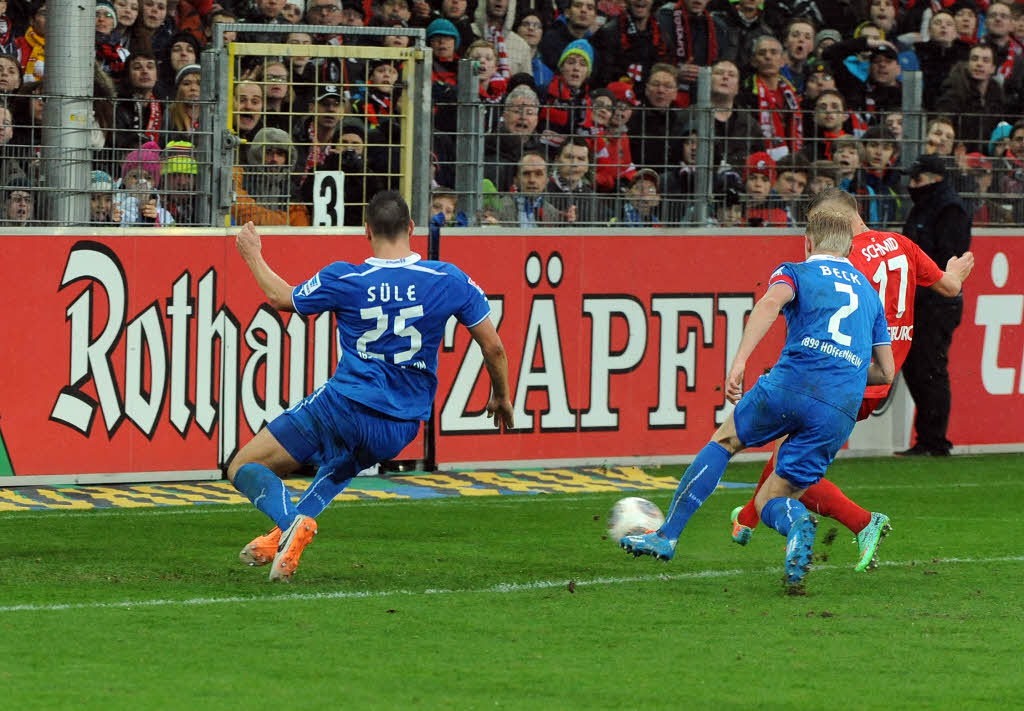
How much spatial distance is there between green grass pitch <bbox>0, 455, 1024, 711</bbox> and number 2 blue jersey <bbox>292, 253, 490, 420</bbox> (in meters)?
0.94

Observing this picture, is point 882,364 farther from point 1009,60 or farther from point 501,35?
point 1009,60

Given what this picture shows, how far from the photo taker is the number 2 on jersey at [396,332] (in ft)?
27.2

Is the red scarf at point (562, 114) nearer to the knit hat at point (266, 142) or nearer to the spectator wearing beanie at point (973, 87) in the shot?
the knit hat at point (266, 142)

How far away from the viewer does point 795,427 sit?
27.3ft

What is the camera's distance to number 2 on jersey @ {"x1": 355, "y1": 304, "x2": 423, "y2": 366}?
27.2 ft

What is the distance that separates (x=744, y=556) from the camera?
9.68 m

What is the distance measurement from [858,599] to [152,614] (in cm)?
313

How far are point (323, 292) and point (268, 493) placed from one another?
945mm

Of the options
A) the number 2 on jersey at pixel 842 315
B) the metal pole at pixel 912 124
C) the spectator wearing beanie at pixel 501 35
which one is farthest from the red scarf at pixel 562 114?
the number 2 on jersey at pixel 842 315

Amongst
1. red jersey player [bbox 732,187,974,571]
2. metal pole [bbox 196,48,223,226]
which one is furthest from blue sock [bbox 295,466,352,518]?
metal pole [bbox 196,48,223,226]

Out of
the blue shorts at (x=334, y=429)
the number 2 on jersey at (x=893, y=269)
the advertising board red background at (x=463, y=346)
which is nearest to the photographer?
the blue shorts at (x=334, y=429)

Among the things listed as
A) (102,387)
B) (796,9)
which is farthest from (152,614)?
(796,9)

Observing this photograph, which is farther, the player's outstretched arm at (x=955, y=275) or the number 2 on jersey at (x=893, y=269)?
the number 2 on jersey at (x=893, y=269)

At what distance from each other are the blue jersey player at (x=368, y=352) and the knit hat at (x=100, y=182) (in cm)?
407
